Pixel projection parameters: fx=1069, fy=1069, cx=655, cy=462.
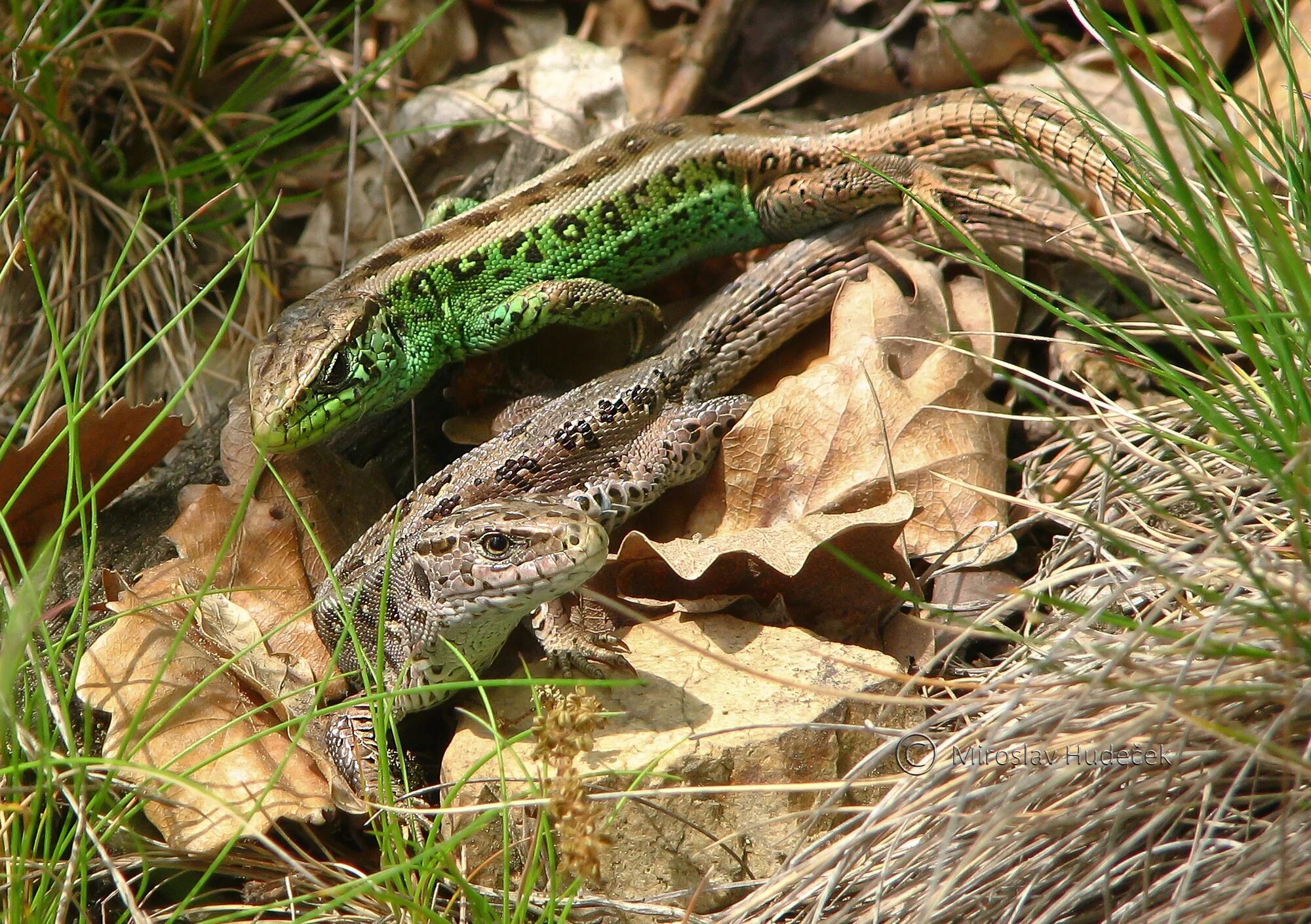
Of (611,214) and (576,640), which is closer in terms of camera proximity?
(576,640)

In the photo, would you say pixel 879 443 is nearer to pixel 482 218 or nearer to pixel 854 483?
pixel 854 483

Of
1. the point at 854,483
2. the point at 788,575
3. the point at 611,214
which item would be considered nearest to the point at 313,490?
the point at 611,214

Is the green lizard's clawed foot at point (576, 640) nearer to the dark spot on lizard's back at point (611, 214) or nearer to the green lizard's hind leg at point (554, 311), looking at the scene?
the green lizard's hind leg at point (554, 311)

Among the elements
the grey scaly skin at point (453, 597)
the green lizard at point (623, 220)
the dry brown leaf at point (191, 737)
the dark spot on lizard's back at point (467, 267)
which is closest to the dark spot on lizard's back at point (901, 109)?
the green lizard at point (623, 220)

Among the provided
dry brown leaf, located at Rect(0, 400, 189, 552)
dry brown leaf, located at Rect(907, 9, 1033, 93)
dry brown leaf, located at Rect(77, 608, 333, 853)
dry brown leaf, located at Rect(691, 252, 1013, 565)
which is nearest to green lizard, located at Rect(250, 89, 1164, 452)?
dry brown leaf, located at Rect(0, 400, 189, 552)

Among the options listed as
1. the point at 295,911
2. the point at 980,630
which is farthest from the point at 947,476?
the point at 295,911

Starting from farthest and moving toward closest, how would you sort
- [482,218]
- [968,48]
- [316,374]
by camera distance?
1. [968,48]
2. [482,218]
3. [316,374]

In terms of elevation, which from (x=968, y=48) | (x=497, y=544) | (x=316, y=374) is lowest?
(x=497, y=544)
